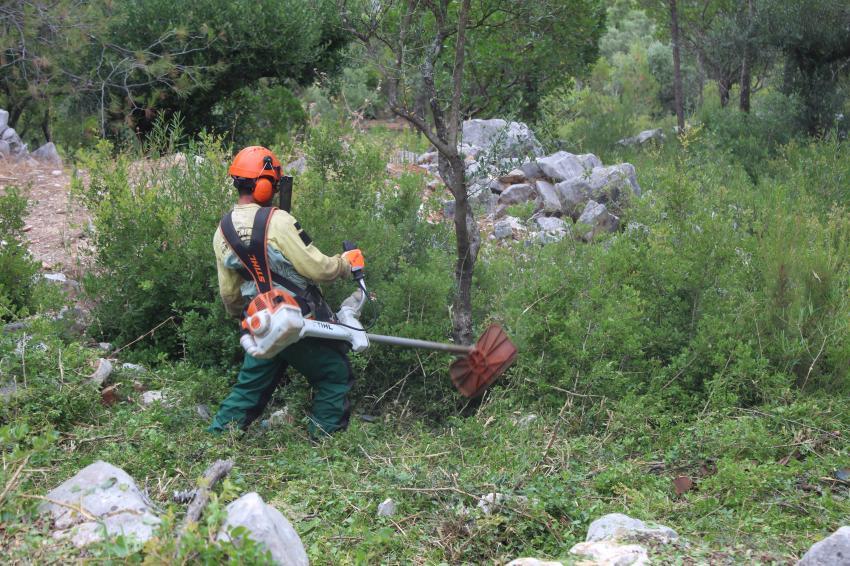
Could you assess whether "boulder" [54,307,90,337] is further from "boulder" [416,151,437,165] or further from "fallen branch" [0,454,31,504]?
"boulder" [416,151,437,165]

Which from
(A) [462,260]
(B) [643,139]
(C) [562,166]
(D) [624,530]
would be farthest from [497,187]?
(D) [624,530]

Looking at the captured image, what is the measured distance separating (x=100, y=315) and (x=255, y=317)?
2.19m

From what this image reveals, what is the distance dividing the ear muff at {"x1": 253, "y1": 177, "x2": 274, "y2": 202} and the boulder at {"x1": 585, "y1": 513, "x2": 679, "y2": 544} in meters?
2.61

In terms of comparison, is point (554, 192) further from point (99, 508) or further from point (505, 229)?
point (99, 508)

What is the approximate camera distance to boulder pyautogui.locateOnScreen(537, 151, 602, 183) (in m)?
11.4

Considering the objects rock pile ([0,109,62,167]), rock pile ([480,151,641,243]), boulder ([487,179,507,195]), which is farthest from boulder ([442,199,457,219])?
rock pile ([0,109,62,167])

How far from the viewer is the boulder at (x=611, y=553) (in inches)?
141

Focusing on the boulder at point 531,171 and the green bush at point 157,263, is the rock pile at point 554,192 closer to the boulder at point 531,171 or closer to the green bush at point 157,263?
the boulder at point 531,171

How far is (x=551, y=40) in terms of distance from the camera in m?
14.4

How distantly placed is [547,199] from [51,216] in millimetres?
5466

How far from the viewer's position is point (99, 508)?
150 inches

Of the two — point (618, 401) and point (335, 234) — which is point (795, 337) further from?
point (335, 234)

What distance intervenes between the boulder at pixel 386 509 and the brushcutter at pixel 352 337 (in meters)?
1.08

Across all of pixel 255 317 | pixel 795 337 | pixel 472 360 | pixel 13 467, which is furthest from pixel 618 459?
pixel 13 467
